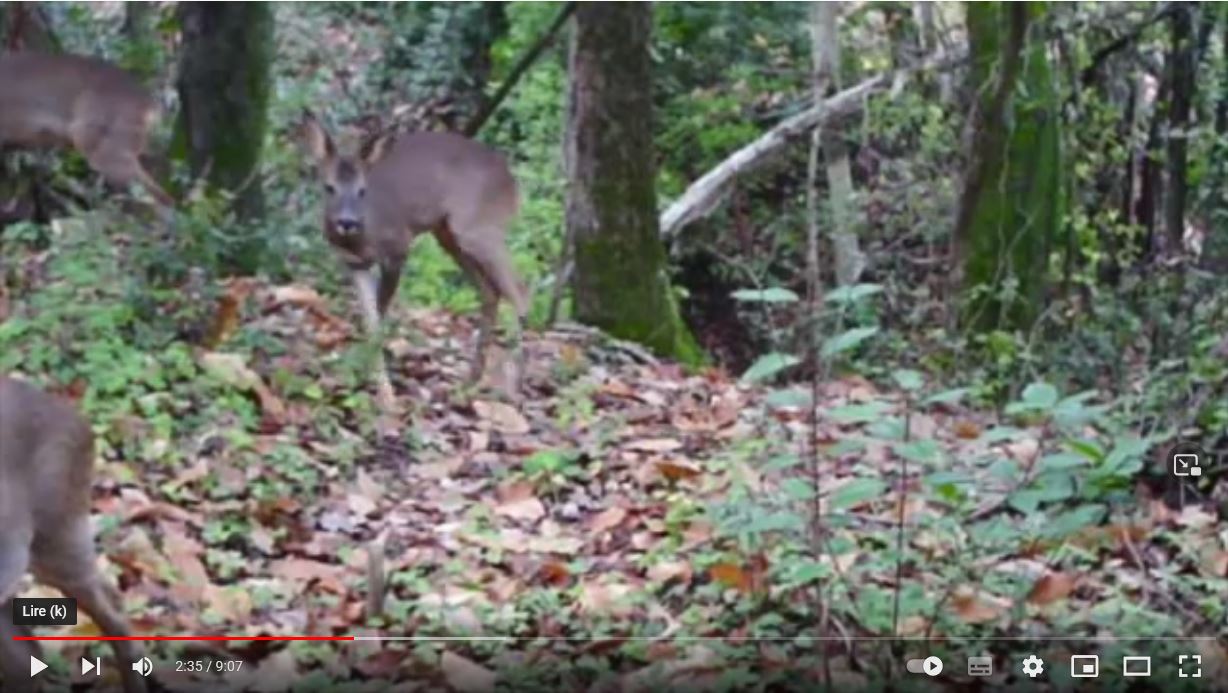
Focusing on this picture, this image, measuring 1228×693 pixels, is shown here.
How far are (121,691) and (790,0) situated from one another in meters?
12.3

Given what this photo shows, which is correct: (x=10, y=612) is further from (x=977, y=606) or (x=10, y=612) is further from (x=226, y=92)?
(x=226, y=92)

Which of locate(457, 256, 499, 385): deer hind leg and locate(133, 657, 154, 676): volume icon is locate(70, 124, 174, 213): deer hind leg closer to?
locate(457, 256, 499, 385): deer hind leg

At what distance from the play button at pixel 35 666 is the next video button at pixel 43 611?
0.11 metres

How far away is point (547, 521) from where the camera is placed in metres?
7.09

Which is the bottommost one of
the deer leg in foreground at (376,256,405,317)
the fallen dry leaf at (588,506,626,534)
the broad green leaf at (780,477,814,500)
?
the fallen dry leaf at (588,506,626,534)

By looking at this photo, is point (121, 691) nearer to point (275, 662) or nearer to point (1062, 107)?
point (275, 662)

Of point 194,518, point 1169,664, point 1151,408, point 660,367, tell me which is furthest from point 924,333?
point 1169,664

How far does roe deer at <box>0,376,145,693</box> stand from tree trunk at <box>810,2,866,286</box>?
7.11 meters

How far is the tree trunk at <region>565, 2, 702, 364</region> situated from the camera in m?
10.5

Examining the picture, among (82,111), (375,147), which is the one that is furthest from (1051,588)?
(82,111)

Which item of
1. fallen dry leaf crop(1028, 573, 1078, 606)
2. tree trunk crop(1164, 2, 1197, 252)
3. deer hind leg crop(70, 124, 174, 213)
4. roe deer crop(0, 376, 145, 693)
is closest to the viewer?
roe deer crop(0, 376, 145, 693)

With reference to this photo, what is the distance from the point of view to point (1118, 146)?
487 inches

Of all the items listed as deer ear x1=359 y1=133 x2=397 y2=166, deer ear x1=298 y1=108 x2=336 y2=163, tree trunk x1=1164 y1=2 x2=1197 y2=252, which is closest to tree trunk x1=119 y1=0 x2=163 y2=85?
deer ear x1=298 y1=108 x2=336 y2=163
